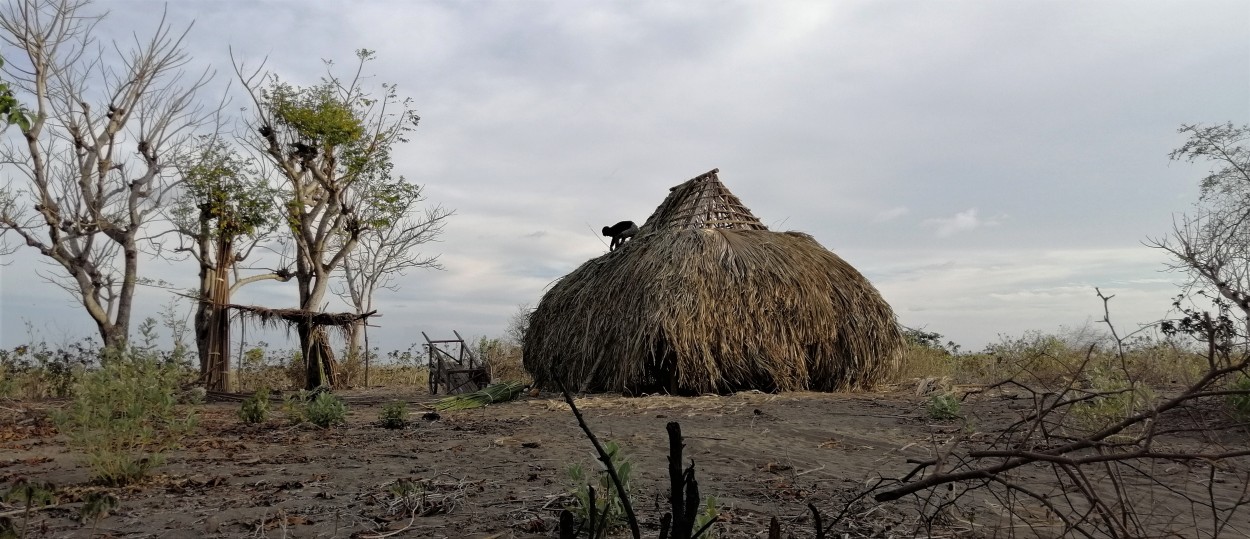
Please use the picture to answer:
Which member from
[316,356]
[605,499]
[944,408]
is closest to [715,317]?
[944,408]

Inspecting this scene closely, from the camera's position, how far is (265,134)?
18453mm

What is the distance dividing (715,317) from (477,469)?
18.6ft

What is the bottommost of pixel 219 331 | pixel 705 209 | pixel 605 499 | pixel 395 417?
pixel 605 499

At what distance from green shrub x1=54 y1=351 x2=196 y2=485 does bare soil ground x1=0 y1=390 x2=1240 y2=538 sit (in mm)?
175

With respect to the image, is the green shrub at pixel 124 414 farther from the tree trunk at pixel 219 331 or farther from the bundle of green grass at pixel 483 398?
the tree trunk at pixel 219 331

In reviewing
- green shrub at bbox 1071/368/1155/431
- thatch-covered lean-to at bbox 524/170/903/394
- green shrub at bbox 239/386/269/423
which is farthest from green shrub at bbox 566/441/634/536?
thatch-covered lean-to at bbox 524/170/903/394

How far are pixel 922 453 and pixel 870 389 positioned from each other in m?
5.80

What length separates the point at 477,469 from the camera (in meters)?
4.65

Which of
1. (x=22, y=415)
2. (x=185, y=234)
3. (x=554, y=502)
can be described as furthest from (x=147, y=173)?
(x=554, y=502)

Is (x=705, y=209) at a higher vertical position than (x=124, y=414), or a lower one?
higher

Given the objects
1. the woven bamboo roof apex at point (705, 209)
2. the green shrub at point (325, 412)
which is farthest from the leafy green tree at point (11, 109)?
the woven bamboo roof apex at point (705, 209)

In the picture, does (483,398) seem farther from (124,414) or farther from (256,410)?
(124,414)

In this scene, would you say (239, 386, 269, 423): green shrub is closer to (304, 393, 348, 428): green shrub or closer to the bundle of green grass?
(304, 393, 348, 428): green shrub

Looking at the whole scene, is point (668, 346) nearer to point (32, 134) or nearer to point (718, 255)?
point (718, 255)
